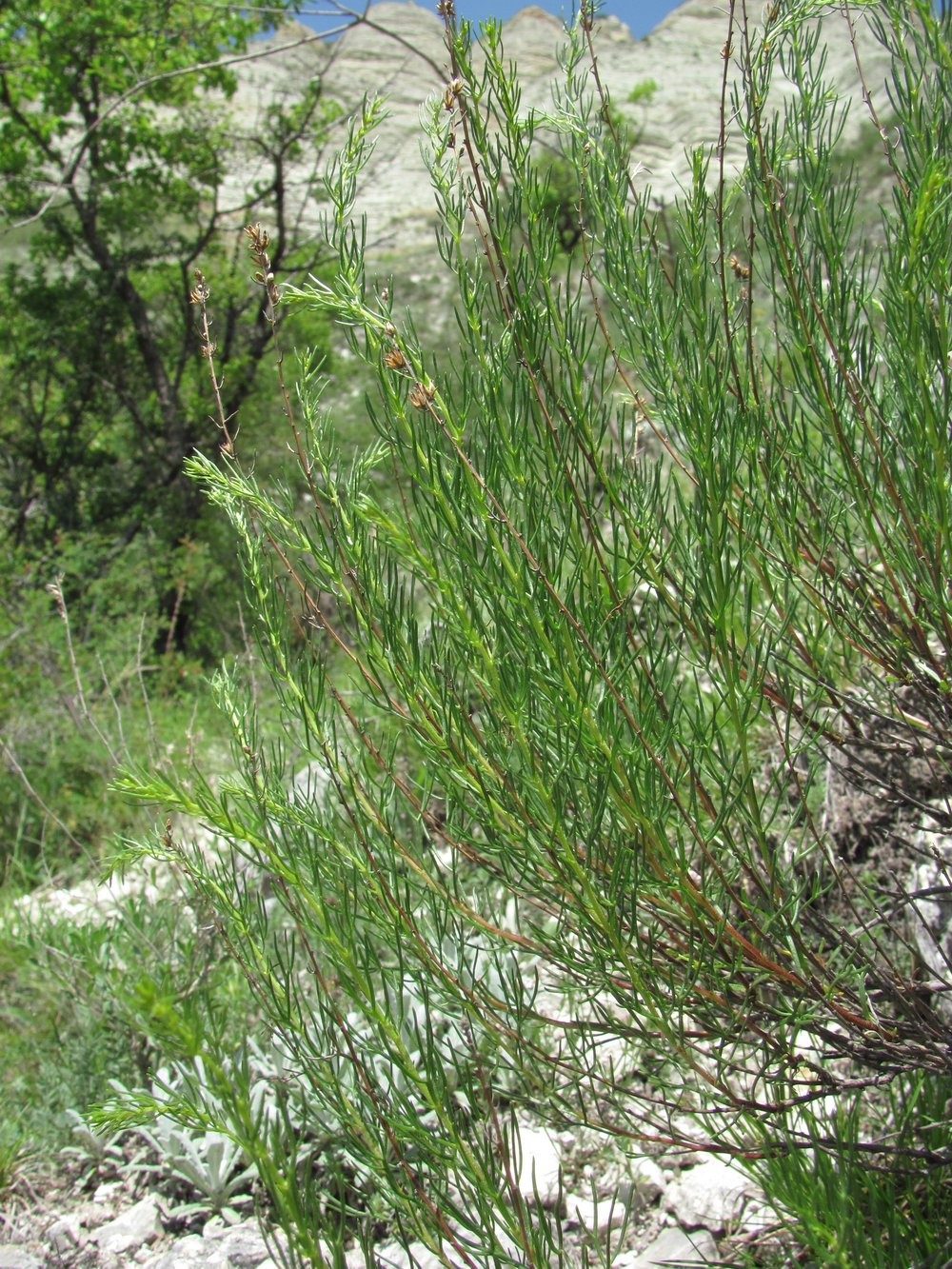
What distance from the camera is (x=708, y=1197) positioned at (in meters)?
1.81

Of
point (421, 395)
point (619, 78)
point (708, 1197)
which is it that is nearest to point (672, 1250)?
point (708, 1197)

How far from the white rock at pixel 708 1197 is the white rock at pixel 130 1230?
111 cm

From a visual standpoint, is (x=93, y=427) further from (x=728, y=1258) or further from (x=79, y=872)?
(x=728, y=1258)

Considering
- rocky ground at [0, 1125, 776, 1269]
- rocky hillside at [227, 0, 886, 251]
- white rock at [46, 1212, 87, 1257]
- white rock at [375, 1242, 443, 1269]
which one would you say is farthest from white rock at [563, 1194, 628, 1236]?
rocky hillside at [227, 0, 886, 251]

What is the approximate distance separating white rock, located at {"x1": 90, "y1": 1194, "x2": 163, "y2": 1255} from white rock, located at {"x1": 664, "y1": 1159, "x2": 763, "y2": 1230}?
111cm

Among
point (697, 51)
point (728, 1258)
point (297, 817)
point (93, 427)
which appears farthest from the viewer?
point (697, 51)

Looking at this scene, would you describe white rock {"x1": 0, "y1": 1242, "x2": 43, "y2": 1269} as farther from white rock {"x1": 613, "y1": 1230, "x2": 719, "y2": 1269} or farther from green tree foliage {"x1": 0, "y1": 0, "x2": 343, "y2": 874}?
green tree foliage {"x1": 0, "y1": 0, "x2": 343, "y2": 874}

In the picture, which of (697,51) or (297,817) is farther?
(697,51)

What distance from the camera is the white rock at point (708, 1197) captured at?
A: 175 centimetres

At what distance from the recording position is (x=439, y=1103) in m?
1.06

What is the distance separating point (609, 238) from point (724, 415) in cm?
32

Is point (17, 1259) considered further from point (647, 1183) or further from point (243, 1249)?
point (647, 1183)

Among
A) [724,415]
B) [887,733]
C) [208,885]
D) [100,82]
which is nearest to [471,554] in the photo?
[724,415]

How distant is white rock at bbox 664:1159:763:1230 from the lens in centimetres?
175
